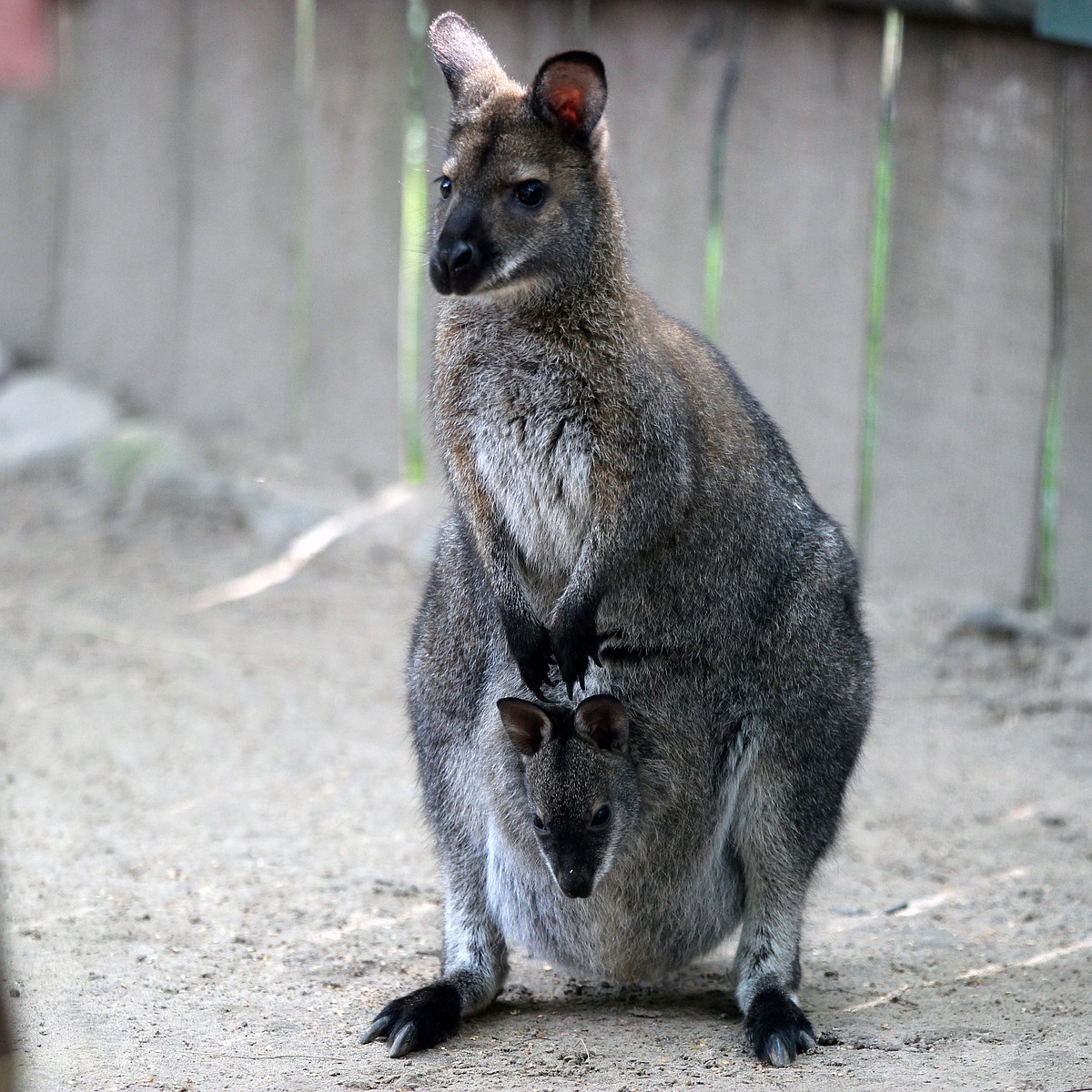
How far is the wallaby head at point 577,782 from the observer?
3.35m

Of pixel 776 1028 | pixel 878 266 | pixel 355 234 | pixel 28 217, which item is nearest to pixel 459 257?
pixel 776 1028

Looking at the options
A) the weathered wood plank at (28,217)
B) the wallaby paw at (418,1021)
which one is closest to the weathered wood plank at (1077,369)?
→ the wallaby paw at (418,1021)

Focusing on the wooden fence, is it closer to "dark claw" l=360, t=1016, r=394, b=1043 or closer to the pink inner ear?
the pink inner ear

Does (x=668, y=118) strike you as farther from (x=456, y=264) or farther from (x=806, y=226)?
(x=456, y=264)

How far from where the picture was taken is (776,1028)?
336cm

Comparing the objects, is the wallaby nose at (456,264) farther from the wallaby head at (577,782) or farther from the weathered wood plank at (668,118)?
the weathered wood plank at (668,118)

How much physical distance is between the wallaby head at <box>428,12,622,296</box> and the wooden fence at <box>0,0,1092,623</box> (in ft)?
9.32

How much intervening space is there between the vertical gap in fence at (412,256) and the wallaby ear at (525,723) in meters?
3.56

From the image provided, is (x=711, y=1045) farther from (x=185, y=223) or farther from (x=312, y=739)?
(x=185, y=223)

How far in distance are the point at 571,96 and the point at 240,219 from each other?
4178mm

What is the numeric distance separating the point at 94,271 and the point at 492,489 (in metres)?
4.85

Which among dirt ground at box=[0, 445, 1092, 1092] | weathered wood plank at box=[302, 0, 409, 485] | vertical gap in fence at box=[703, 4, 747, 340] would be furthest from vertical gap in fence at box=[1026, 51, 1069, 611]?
weathered wood plank at box=[302, 0, 409, 485]

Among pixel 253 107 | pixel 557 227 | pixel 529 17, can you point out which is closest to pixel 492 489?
pixel 557 227

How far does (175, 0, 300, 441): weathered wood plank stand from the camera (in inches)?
283
